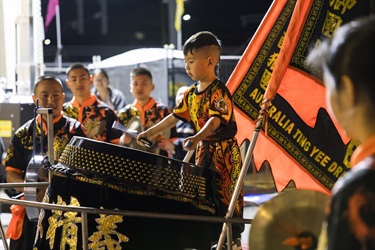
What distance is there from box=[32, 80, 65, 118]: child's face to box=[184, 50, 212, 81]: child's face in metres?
1.37

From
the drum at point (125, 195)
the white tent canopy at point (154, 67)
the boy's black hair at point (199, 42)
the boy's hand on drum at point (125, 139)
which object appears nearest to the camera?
the drum at point (125, 195)

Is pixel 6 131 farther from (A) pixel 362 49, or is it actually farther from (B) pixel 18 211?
(A) pixel 362 49

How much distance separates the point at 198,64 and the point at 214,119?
352mm

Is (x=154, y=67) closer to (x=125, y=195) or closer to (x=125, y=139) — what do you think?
(x=125, y=139)

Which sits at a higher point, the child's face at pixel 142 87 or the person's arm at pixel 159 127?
the child's face at pixel 142 87

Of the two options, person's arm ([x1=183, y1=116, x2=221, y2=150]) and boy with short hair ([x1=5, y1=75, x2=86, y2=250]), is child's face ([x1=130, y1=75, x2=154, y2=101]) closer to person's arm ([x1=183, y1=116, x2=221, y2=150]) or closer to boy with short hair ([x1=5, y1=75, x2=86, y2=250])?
boy with short hair ([x1=5, y1=75, x2=86, y2=250])

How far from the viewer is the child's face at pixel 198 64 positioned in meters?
4.31

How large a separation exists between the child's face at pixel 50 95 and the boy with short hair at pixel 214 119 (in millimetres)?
1207

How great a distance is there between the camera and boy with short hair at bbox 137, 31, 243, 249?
4.19 metres

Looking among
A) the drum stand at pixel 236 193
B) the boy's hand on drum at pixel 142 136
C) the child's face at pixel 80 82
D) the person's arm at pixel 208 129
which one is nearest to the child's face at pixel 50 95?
the boy's hand on drum at pixel 142 136

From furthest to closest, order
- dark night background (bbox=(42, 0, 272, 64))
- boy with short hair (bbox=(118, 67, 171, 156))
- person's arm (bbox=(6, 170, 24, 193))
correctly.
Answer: dark night background (bbox=(42, 0, 272, 64)) → boy with short hair (bbox=(118, 67, 171, 156)) → person's arm (bbox=(6, 170, 24, 193))

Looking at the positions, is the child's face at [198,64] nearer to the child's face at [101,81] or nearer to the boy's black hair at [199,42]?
the boy's black hair at [199,42]

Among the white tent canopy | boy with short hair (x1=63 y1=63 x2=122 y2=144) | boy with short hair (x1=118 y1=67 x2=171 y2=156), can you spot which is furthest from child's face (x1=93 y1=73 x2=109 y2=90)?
boy with short hair (x1=63 y1=63 x2=122 y2=144)

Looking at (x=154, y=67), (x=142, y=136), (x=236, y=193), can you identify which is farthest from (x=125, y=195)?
(x=154, y=67)
